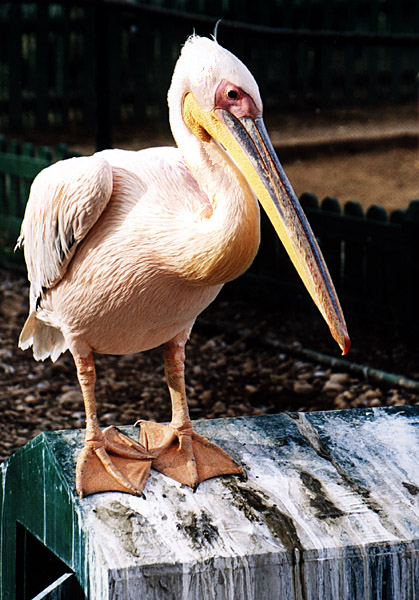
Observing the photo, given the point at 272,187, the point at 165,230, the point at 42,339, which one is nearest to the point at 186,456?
the point at 42,339

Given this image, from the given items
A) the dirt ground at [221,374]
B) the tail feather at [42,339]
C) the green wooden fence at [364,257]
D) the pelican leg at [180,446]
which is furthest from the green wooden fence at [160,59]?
the pelican leg at [180,446]

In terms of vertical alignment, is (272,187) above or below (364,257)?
above

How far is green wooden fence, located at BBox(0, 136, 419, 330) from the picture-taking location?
4.72 meters

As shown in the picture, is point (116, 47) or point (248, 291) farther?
point (116, 47)

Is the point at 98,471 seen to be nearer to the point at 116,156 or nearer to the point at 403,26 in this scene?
the point at 116,156

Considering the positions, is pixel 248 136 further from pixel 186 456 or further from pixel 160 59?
pixel 160 59

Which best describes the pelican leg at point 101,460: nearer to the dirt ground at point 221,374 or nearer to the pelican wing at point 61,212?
the pelican wing at point 61,212

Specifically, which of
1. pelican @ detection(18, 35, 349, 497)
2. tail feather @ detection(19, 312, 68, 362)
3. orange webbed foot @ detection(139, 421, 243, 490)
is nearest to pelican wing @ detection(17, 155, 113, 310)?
pelican @ detection(18, 35, 349, 497)

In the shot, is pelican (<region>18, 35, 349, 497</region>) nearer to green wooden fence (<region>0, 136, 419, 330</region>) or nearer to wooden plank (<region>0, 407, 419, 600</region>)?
wooden plank (<region>0, 407, 419, 600</region>)

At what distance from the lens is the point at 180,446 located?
2.55 metres

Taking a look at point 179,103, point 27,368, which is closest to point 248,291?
point 27,368

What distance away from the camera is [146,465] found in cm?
246

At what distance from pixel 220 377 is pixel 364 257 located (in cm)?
102

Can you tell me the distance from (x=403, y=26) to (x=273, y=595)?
339 inches
